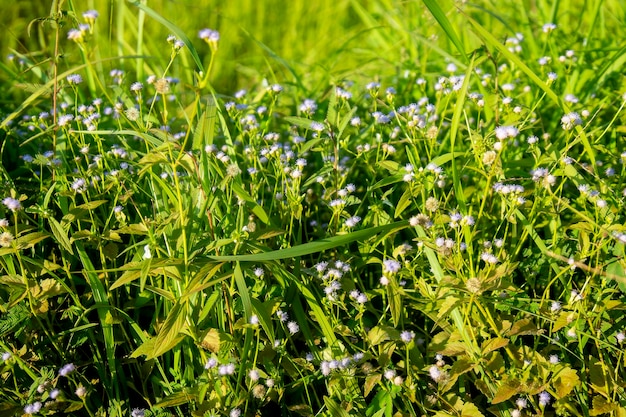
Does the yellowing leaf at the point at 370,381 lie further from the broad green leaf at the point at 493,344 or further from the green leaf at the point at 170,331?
the green leaf at the point at 170,331

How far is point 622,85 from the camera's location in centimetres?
297

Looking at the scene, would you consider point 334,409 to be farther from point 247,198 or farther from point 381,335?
point 247,198

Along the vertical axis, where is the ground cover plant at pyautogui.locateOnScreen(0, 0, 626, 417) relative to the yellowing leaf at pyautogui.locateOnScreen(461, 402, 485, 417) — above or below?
above

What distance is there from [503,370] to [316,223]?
32.9 inches

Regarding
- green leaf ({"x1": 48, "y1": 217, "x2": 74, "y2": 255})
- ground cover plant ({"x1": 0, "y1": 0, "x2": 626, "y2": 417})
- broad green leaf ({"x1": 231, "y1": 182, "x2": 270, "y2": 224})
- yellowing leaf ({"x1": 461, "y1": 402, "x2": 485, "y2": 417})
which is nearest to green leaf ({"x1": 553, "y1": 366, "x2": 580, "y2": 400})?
ground cover plant ({"x1": 0, "y1": 0, "x2": 626, "y2": 417})

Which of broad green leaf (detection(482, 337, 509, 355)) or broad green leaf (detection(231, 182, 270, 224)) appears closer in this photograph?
broad green leaf (detection(482, 337, 509, 355))

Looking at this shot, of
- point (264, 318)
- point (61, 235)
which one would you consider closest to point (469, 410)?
point (264, 318)

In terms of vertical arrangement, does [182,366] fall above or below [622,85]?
below

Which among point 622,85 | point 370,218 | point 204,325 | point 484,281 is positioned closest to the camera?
point 484,281

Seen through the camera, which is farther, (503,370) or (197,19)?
(197,19)

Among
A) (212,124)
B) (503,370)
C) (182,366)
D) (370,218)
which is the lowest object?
(182,366)

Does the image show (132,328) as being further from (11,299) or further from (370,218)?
(370,218)

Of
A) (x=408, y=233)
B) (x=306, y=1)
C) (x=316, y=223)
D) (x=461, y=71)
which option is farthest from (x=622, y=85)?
(x=306, y=1)

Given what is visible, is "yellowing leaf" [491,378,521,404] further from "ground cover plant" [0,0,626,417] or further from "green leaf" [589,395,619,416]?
"green leaf" [589,395,619,416]
